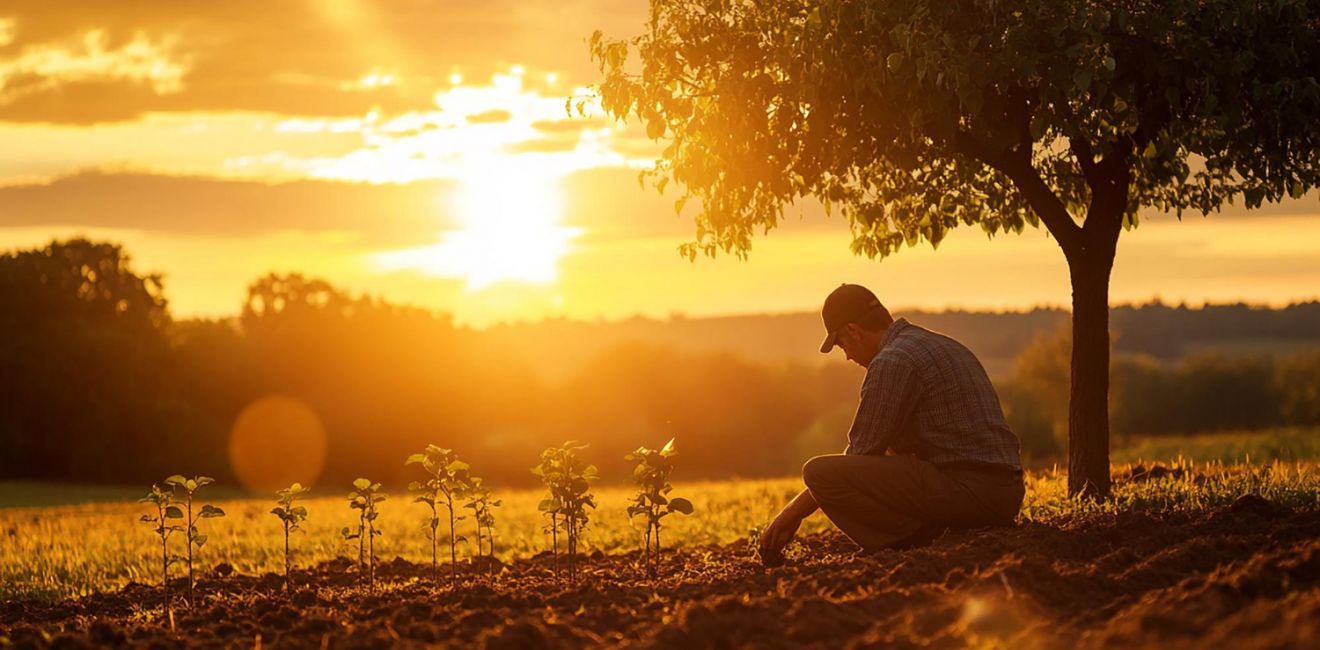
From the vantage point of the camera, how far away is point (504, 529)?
17.5m

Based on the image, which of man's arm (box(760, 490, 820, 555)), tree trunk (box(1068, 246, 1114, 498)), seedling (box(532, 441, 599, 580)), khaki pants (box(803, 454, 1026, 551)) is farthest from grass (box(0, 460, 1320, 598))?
seedling (box(532, 441, 599, 580))

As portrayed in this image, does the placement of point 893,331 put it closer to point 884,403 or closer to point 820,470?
point 884,403

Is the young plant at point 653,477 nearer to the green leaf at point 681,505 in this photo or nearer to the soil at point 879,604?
the green leaf at point 681,505

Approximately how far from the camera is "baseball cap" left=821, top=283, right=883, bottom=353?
957cm

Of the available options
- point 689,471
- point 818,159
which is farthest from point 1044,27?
point 689,471

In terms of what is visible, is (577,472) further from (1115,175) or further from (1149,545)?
(1115,175)

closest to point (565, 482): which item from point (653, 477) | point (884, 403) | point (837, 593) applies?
point (653, 477)

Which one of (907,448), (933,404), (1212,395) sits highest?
(933,404)

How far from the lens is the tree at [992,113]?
10820 millimetres

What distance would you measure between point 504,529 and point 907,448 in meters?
8.99

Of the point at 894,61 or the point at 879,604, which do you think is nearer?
the point at 879,604

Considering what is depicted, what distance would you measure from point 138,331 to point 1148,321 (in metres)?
121

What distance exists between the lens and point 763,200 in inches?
522

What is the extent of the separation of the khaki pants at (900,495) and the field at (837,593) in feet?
0.74
